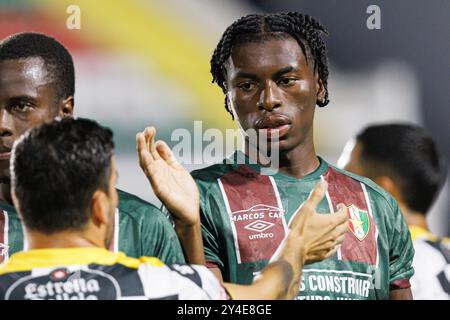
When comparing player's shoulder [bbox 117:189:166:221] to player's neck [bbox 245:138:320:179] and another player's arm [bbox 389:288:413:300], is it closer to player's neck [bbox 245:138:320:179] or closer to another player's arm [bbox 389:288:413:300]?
player's neck [bbox 245:138:320:179]

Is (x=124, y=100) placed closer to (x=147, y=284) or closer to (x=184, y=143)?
(x=184, y=143)

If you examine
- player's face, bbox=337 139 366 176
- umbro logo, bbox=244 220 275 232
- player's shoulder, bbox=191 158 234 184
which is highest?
player's shoulder, bbox=191 158 234 184

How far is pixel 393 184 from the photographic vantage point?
4121 millimetres

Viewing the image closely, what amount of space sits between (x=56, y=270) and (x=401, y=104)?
294cm

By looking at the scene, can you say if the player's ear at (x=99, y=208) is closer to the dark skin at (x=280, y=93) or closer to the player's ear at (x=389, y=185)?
the dark skin at (x=280, y=93)

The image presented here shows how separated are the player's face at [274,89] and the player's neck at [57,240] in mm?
926

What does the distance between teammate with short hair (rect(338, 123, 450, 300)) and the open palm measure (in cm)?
134

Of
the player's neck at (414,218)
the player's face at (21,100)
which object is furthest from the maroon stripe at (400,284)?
the player's face at (21,100)

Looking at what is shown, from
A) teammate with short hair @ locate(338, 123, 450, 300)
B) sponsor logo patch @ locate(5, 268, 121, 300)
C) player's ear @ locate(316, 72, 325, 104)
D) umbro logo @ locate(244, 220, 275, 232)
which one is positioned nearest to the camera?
sponsor logo patch @ locate(5, 268, 121, 300)

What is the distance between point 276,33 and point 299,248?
899 millimetres

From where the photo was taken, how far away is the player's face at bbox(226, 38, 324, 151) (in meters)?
3.05

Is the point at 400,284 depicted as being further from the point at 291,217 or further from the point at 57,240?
the point at 57,240

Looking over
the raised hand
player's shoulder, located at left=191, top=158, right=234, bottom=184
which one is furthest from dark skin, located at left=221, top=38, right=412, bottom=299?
the raised hand
